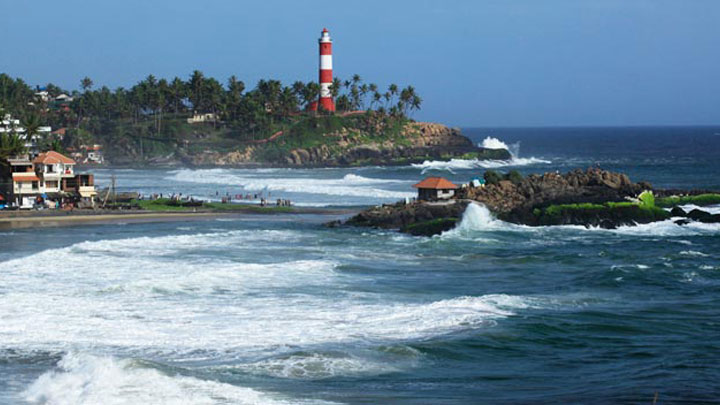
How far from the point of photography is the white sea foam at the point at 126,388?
2112 cm

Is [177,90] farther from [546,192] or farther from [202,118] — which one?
[546,192]

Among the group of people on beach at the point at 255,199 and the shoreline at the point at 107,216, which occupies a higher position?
the group of people on beach at the point at 255,199

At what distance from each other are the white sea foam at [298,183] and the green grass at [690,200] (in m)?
27.3

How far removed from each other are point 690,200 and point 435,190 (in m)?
17.0

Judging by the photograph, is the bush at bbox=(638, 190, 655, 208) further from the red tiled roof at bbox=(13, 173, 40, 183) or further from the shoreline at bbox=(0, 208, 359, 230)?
the red tiled roof at bbox=(13, 173, 40, 183)

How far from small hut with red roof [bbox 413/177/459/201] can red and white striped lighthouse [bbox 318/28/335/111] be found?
86.1 m

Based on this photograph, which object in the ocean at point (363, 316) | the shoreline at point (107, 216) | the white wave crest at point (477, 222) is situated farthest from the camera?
the shoreline at point (107, 216)

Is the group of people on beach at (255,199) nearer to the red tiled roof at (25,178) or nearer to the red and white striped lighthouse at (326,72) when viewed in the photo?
the red tiled roof at (25,178)

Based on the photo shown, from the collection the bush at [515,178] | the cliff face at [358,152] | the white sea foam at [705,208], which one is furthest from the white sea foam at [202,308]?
the cliff face at [358,152]

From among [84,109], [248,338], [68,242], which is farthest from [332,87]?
[248,338]

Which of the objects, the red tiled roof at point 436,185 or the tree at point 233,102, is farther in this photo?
the tree at point 233,102

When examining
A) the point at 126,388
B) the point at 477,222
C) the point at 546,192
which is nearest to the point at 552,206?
the point at 546,192

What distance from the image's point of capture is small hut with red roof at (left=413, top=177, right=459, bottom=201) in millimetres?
61344

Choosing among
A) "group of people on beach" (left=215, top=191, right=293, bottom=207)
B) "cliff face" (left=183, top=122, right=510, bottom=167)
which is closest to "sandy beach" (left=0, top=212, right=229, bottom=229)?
"group of people on beach" (left=215, top=191, right=293, bottom=207)
